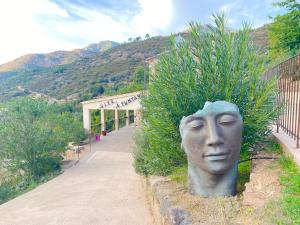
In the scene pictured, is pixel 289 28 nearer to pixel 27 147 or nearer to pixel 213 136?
pixel 213 136

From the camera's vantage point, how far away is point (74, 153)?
1970 centimetres

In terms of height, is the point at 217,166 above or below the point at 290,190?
above

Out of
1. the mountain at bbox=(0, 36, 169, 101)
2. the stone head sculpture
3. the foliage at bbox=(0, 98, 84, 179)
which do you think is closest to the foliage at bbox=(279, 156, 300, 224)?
the stone head sculpture

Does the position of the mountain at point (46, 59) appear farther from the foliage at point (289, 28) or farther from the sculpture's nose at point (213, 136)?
the sculpture's nose at point (213, 136)

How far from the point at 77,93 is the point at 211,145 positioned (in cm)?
4698

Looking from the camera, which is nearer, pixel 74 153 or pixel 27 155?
pixel 27 155

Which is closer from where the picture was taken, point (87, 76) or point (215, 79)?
point (215, 79)

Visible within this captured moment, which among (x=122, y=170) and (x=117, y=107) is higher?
(x=117, y=107)

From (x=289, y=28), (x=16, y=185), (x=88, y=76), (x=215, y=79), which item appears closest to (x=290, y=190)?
(x=215, y=79)

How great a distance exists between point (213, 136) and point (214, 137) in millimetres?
21

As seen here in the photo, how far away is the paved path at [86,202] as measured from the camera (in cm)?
691

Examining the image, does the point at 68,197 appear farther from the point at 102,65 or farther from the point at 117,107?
the point at 102,65

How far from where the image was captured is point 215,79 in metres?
5.15

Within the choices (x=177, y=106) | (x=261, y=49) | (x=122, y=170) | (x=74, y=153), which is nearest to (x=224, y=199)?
(x=177, y=106)
